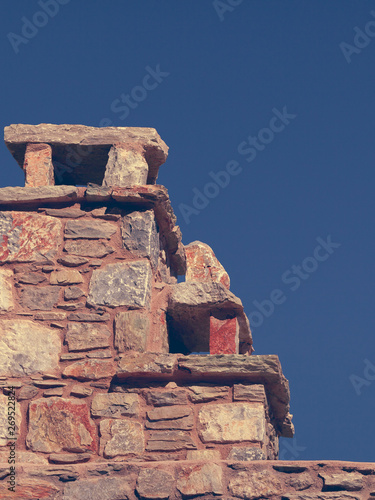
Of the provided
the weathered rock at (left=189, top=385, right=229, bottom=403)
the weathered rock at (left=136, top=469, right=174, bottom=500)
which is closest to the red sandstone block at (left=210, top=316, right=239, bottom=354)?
the weathered rock at (left=189, top=385, right=229, bottom=403)

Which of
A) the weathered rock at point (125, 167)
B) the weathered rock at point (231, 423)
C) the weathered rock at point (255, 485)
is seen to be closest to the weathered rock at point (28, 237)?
the weathered rock at point (125, 167)

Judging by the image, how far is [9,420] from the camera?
624 cm

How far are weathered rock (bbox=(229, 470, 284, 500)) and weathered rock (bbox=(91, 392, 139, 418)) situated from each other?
44.4 inches

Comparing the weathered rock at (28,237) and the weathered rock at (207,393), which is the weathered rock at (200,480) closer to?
the weathered rock at (207,393)

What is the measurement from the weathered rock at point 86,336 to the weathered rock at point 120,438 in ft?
1.98

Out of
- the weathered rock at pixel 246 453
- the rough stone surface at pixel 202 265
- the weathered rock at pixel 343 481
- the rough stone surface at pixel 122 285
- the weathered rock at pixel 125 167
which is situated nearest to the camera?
the weathered rock at pixel 343 481

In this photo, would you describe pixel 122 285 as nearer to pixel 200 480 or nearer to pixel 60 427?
pixel 60 427

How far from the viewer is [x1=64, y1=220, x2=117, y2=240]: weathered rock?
6961 millimetres

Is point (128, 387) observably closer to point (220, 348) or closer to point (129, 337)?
point (129, 337)

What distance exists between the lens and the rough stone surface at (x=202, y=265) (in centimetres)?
845

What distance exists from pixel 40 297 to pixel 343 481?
269 centimetres

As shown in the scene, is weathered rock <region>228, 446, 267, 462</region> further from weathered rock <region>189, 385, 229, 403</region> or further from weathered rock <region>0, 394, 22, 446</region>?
weathered rock <region>0, 394, 22, 446</region>

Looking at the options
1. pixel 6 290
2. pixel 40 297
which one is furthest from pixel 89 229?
pixel 6 290

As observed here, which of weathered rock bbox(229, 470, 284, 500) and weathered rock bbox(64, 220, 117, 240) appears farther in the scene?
weathered rock bbox(64, 220, 117, 240)
